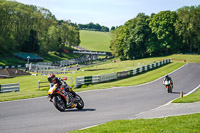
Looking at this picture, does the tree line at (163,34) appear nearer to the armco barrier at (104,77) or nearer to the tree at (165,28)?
the tree at (165,28)

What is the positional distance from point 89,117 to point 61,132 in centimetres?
291

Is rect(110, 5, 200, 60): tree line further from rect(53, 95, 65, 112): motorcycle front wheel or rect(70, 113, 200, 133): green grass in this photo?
rect(70, 113, 200, 133): green grass

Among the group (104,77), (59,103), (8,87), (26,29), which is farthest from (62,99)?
(26,29)

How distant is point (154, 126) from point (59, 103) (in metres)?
5.75

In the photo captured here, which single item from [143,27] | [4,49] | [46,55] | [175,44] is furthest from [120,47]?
[4,49]

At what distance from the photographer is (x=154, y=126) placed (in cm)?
912

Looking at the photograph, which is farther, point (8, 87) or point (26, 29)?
point (26, 29)

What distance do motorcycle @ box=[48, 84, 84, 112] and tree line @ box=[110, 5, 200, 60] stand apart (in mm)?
75444

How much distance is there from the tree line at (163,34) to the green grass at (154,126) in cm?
7768

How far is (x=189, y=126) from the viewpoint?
29.5 feet

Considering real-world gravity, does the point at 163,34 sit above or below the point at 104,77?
above

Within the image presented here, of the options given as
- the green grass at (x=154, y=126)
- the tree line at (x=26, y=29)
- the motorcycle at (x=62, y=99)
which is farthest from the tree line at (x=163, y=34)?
the green grass at (x=154, y=126)

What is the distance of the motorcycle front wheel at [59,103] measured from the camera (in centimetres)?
1287

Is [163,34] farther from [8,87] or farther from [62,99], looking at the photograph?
[62,99]
